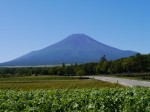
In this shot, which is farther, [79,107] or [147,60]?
[147,60]

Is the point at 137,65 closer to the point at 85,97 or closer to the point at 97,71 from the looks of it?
the point at 97,71

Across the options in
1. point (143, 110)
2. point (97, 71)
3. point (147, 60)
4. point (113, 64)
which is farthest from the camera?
point (97, 71)

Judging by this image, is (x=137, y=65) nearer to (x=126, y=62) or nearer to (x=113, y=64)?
(x=126, y=62)

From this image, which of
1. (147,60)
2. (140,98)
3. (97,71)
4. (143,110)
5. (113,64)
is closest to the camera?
(143,110)

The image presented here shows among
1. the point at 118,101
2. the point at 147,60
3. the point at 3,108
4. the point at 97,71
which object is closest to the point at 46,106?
the point at 3,108

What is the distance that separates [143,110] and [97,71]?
17776 centimetres

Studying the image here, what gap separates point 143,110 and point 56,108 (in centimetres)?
401

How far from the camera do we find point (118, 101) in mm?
21047

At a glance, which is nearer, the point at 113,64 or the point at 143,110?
the point at 143,110

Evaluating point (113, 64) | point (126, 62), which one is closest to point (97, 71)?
point (113, 64)

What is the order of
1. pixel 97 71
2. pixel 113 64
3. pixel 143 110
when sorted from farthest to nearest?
1. pixel 97 71
2. pixel 113 64
3. pixel 143 110

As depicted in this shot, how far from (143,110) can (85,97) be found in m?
3.61

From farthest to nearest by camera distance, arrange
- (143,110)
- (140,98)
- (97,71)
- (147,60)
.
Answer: (97,71)
(147,60)
(140,98)
(143,110)

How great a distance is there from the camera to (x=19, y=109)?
66.0ft
